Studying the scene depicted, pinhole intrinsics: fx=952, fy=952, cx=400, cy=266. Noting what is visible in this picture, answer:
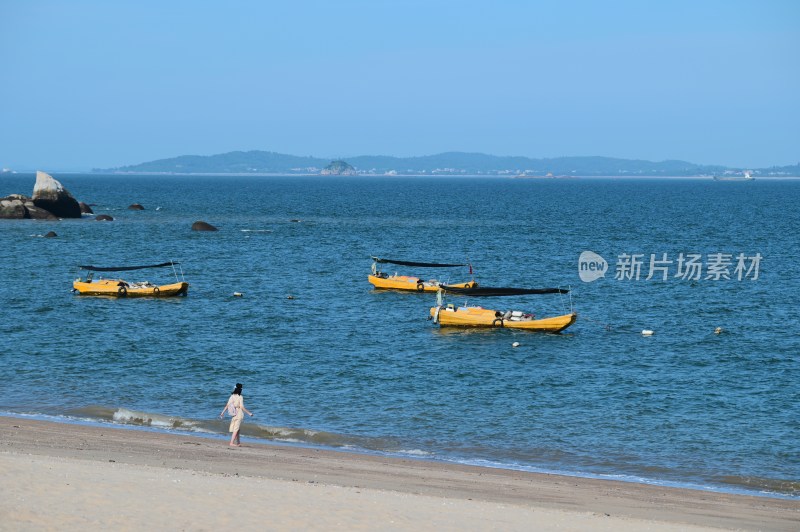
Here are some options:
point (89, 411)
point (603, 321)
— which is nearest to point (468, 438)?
point (89, 411)

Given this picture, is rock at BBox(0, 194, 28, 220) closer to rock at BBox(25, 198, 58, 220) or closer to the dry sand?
rock at BBox(25, 198, 58, 220)

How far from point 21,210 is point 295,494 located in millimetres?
113565

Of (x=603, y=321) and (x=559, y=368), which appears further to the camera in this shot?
(x=603, y=321)

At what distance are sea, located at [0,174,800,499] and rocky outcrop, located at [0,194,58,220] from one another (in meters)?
28.3

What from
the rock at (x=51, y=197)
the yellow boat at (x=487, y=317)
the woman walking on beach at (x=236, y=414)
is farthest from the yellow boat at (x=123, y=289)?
the rock at (x=51, y=197)

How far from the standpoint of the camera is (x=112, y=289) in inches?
2559

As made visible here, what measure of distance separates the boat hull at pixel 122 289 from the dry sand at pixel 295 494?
115 feet

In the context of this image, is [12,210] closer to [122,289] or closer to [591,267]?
[122,289]

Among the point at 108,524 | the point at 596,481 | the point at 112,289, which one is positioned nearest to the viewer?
the point at 108,524

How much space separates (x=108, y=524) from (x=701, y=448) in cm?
2049

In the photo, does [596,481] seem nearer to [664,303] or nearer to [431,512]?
[431,512]

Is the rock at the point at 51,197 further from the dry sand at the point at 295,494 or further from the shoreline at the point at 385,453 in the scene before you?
the dry sand at the point at 295,494

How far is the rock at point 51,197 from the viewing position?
12500 cm

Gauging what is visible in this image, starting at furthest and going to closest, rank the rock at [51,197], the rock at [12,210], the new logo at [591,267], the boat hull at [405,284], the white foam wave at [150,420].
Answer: the rock at [51,197] < the rock at [12,210] < the new logo at [591,267] < the boat hull at [405,284] < the white foam wave at [150,420]
